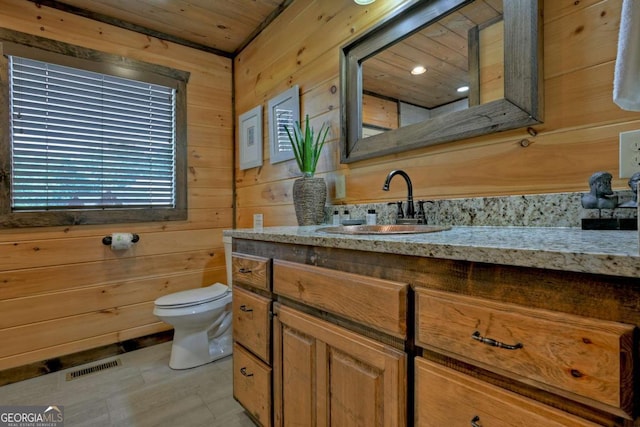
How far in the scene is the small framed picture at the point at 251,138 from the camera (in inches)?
95.3

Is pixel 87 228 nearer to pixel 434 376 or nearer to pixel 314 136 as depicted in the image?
pixel 314 136

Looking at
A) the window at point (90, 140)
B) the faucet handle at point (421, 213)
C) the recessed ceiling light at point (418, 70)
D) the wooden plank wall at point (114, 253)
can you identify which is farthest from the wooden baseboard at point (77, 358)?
the recessed ceiling light at point (418, 70)

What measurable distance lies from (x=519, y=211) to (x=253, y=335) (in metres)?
1.08

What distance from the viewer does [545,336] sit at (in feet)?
1.64

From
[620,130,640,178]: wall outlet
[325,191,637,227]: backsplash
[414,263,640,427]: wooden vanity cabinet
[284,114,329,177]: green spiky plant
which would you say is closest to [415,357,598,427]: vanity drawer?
[414,263,640,427]: wooden vanity cabinet

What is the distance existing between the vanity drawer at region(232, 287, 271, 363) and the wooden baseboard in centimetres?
130

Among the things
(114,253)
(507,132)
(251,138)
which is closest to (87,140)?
(114,253)

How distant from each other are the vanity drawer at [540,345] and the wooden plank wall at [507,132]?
2.05ft

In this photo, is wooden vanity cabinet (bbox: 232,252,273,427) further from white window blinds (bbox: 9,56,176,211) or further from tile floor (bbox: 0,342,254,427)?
white window blinds (bbox: 9,56,176,211)

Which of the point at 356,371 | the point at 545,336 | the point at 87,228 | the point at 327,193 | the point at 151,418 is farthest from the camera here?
the point at 87,228

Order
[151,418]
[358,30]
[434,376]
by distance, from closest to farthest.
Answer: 1. [434,376]
2. [151,418]
3. [358,30]

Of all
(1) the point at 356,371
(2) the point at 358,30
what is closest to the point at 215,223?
(2) the point at 358,30

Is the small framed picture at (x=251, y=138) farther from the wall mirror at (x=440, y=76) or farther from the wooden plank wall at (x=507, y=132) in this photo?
the wall mirror at (x=440, y=76)

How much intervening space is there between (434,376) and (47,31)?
2843mm
